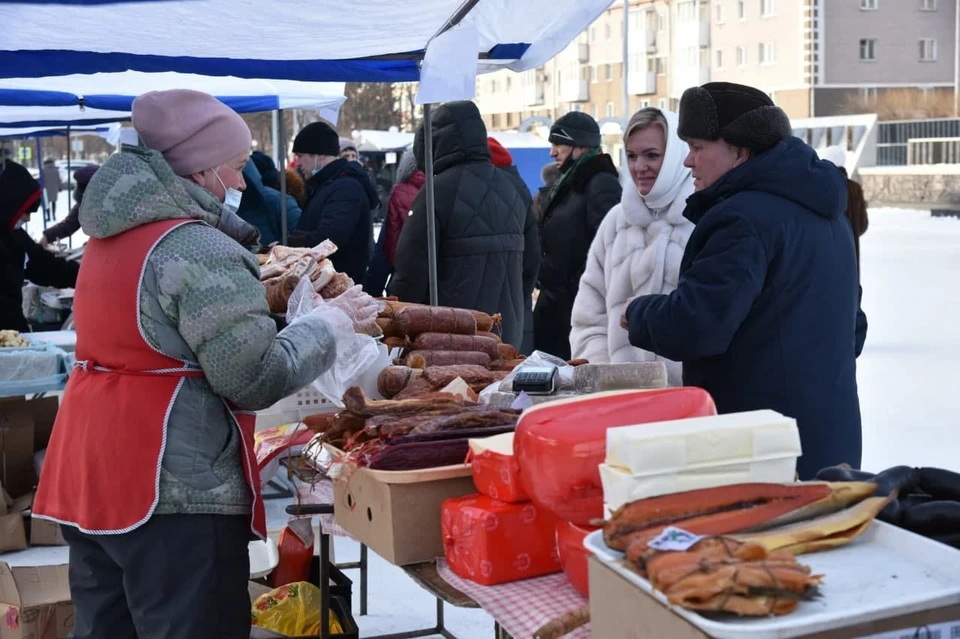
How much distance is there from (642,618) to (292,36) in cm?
335

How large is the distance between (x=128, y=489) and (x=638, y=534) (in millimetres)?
1225

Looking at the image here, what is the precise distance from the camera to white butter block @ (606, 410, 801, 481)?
5.82 ft

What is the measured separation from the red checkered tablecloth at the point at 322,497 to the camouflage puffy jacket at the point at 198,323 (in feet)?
1.55

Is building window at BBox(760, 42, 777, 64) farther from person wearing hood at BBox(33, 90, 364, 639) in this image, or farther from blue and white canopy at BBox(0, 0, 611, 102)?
person wearing hood at BBox(33, 90, 364, 639)

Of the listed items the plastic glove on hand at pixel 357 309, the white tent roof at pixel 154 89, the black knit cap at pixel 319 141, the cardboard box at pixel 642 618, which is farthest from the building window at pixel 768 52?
the cardboard box at pixel 642 618

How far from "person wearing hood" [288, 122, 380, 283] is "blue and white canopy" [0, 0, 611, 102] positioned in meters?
1.70

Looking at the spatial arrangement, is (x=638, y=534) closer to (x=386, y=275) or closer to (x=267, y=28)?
(x=267, y=28)

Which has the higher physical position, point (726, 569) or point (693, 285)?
point (693, 285)

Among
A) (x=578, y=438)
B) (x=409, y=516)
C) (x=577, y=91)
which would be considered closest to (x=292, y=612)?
(x=409, y=516)

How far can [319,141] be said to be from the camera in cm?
748

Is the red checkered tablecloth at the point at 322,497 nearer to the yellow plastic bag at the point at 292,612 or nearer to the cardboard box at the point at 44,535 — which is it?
the yellow plastic bag at the point at 292,612

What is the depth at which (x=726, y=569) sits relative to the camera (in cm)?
152

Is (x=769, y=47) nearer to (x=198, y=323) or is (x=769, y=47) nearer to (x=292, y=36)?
(x=292, y=36)

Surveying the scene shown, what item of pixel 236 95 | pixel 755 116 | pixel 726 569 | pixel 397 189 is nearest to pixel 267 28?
pixel 755 116
